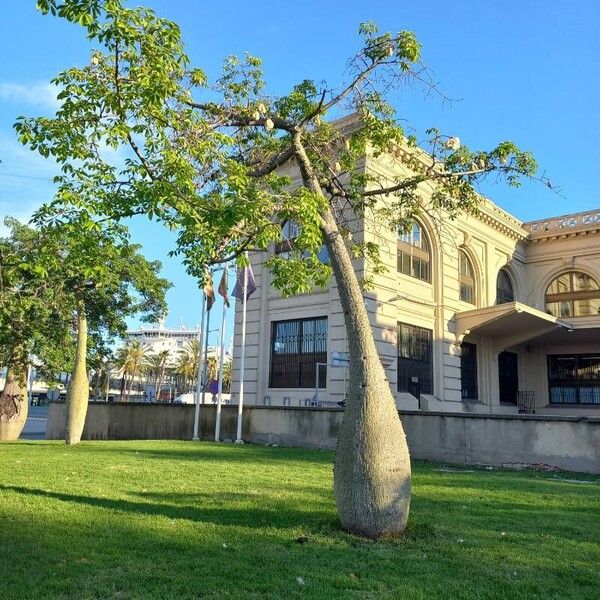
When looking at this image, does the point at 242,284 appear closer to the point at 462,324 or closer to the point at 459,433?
the point at 459,433

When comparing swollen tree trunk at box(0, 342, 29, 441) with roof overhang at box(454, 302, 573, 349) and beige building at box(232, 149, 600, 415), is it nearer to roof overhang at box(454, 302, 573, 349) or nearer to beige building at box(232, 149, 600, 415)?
beige building at box(232, 149, 600, 415)

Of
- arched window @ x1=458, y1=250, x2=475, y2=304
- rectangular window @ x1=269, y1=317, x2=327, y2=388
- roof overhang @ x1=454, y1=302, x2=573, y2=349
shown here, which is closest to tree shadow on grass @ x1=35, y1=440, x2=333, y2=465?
rectangular window @ x1=269, y1=317, x2=327, y2=388

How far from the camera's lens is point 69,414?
17.5 meters

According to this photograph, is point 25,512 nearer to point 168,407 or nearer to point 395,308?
point 168,407

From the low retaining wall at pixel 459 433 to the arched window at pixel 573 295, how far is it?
19.8m

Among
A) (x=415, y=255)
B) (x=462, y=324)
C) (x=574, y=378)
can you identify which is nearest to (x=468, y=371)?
(x=462, y=324)

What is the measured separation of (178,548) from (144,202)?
350 centimetres

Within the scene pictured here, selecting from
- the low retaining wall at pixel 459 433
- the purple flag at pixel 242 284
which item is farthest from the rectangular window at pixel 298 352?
the low retaining wall at pixel 459 433

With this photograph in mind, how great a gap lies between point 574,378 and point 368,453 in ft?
99.9

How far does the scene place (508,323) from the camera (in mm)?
27781

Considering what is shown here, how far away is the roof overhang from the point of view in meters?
26.3

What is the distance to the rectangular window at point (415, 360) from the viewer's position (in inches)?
985

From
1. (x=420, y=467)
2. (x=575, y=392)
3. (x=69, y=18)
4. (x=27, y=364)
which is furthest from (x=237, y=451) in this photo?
(x=575, y=392)

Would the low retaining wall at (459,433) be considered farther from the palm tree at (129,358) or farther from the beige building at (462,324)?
the palm tree at (129,358)
